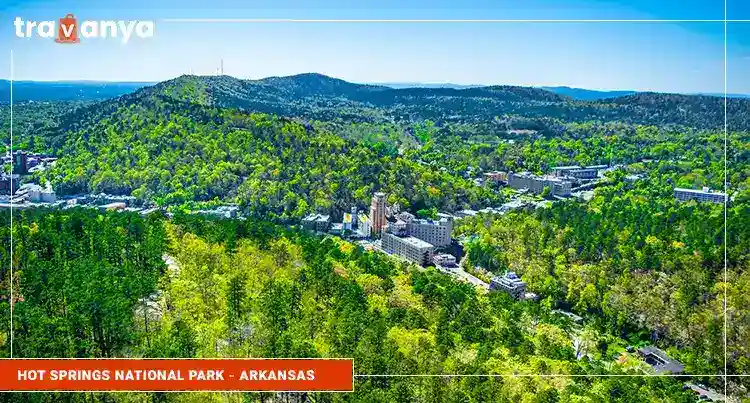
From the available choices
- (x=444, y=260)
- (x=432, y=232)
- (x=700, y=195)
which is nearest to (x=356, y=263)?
(x=444, y=260)

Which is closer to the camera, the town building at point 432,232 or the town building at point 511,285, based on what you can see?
the town building at point 511,285

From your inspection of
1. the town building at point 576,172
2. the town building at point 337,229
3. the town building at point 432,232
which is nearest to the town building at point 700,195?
the town building at point 576,172

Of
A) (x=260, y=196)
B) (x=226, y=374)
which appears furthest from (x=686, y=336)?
(x=260, y=196)

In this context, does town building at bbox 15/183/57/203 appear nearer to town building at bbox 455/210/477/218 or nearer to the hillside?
the hillside

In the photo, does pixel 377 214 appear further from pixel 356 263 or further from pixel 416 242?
pixel 356 263

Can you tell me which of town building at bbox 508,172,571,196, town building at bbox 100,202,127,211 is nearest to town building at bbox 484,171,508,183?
town building at bbox 508,172,571,196

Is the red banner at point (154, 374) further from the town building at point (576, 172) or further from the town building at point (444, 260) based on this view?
the town building at point (576, 172)
